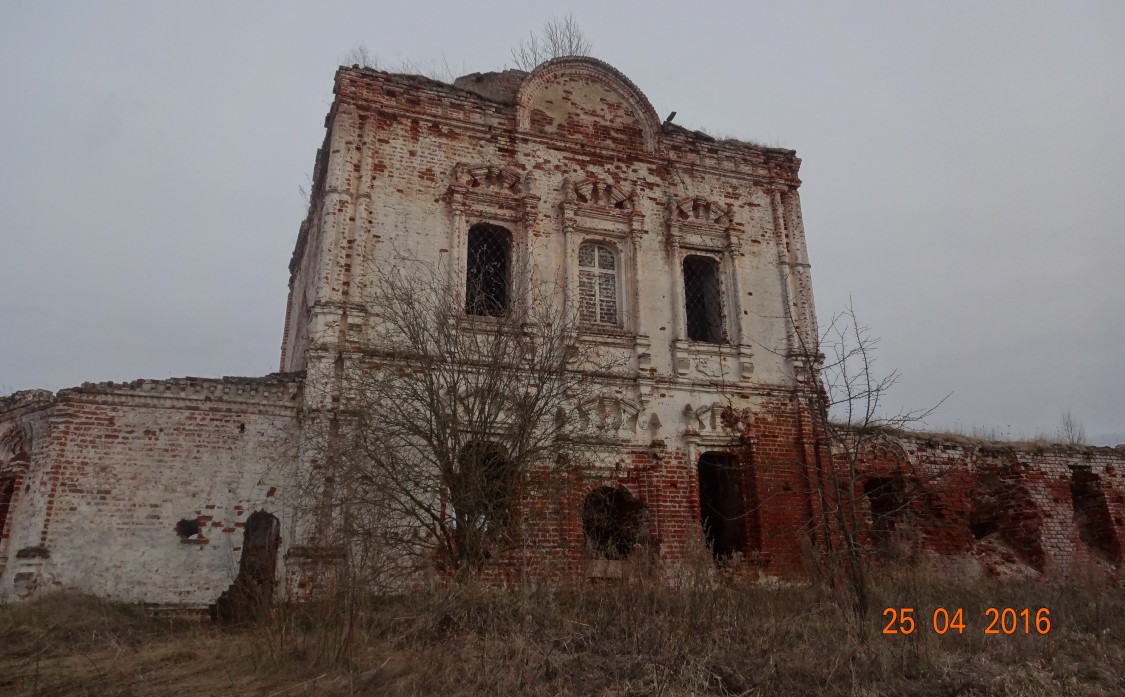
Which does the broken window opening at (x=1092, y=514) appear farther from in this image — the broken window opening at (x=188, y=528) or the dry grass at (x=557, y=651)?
Result: the broken window opening at (x=188, y=528)

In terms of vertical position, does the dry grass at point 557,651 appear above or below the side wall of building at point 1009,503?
below

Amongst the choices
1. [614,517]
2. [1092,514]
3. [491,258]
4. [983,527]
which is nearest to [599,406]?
[614,517]

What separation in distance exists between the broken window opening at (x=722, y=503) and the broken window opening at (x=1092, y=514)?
275 inches

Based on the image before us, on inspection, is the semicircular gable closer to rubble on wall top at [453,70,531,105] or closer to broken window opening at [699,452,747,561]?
rubble on wall top at [453,70,531,105]

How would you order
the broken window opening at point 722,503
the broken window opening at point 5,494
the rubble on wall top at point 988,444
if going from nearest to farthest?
the broken window opening at point 5,494, the broken window opening at point 722,503, the rubble on wall top at point 988,444

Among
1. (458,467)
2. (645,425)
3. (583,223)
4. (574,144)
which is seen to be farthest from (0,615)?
(574,144)

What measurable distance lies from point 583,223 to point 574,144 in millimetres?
1561

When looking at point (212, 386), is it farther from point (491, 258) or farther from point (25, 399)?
point (491, 258)

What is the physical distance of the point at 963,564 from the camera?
1275 centimetres

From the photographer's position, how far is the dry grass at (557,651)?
5836 millimetres

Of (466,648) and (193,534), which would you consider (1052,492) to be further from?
(193,534)

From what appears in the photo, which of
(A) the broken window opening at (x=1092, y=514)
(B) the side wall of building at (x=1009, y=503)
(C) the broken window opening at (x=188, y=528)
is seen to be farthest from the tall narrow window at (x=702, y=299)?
(C) the broken window opening at (x=188, y=528)
